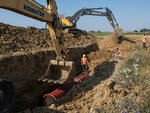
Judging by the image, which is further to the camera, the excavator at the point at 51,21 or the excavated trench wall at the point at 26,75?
the excavated trench wall at the point at 26,75

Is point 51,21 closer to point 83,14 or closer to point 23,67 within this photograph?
point 23,67

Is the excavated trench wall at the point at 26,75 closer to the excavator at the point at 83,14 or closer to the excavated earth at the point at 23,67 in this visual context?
the excavated earth at the point at 23,67

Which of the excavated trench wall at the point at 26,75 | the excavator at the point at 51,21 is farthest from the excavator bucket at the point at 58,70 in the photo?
the excavated trench wall at the point at 26,75

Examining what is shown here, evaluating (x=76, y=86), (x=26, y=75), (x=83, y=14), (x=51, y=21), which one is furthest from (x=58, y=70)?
(x=83, y=14)

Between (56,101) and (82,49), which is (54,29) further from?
(82,49)

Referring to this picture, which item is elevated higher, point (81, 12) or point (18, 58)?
point (81, 12)

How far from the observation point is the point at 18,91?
7.40 m

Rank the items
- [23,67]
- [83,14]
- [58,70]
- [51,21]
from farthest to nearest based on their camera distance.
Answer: [83,14]
[23,67]
[58,70]
[51,21]

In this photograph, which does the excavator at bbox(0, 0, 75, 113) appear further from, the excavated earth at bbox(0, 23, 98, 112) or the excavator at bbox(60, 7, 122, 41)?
the excavator at bbox(60, 7, 122, 41)

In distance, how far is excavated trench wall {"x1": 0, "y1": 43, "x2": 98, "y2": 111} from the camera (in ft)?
23.4

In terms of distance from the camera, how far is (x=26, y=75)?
8117mm

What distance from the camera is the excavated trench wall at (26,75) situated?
23.4 feet

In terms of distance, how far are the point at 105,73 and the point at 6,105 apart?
8.25 m

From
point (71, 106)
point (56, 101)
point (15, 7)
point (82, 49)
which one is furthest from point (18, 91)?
point (82, 49)
